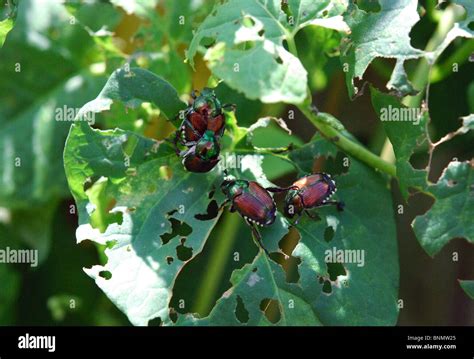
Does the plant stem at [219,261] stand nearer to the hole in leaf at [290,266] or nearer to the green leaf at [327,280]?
the hole in leaf at [290,266]

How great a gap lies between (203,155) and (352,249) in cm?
75

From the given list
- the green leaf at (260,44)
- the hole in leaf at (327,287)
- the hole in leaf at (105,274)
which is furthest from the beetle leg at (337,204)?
the hole in leaf at (105,274)

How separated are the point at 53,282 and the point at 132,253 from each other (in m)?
1.91

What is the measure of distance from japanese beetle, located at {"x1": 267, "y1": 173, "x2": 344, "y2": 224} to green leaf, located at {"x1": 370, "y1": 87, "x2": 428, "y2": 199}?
0.31 m

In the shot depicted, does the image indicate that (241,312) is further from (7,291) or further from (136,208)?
(7,291)

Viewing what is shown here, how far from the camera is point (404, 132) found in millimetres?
3016

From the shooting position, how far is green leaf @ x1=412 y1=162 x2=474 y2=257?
299 cm

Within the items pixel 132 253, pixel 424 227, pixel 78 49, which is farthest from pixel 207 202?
pixel 78 49

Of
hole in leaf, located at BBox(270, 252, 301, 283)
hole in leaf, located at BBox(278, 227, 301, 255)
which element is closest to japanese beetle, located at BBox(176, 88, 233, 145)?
hole in leaf, located at BBox(278, 227, 301, 255)

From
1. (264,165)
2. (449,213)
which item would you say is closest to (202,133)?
(264,165)

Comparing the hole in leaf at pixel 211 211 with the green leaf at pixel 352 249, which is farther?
the hole in leaf at pixel 211 211

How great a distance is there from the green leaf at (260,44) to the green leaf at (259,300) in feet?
2.84

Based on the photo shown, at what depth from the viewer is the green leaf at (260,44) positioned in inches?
99.0

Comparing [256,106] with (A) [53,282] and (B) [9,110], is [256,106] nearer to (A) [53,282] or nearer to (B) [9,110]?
(B) [9,110]
